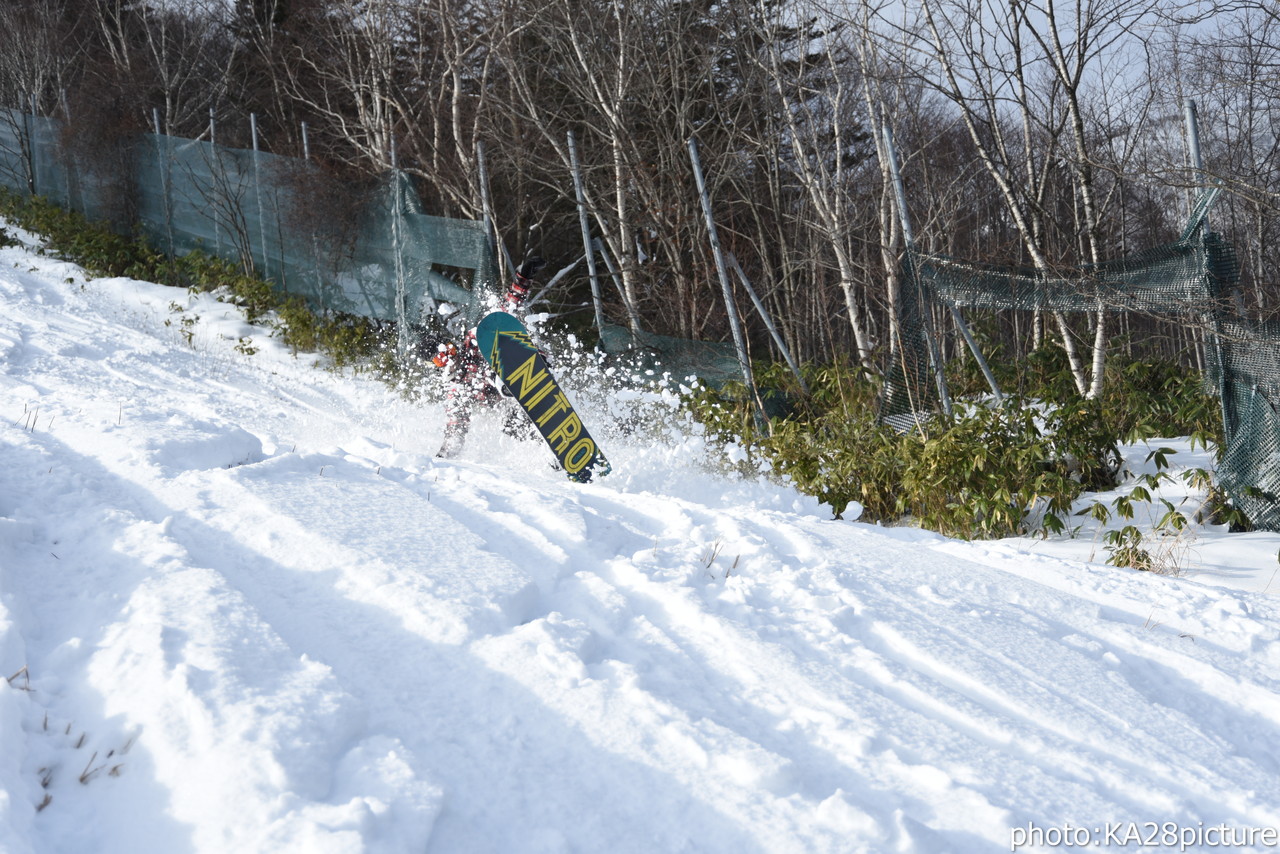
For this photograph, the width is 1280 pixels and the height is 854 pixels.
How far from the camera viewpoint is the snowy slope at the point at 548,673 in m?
1.86

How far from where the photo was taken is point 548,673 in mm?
2373

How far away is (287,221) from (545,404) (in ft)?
22.8

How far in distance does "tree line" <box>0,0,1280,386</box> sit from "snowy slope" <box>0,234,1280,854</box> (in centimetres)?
267

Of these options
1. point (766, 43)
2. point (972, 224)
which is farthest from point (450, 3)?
point (972, 224)

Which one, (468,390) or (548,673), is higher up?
(468,390)

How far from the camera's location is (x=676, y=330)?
1000 cm

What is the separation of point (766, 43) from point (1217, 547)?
20.7ft

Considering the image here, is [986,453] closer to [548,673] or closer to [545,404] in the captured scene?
[545,404]

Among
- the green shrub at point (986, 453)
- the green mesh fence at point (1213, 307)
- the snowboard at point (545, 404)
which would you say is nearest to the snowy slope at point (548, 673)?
the green shrub at point (986, 453)

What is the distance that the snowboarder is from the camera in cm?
647

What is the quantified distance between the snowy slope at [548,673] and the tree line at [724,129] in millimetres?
2669

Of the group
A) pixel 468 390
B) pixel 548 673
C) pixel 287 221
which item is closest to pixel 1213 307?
pixel 548 673

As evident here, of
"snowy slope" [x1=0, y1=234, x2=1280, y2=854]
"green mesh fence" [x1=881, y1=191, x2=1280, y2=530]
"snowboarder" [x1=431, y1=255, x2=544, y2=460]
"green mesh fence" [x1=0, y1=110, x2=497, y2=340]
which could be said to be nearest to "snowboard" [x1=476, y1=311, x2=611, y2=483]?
"snowboarder" [x1=431, y1=255, x2=544, y2=460]

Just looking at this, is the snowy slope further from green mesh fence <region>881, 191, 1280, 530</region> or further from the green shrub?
green mesh fence <region>881, 191, 1280, 530</region>
